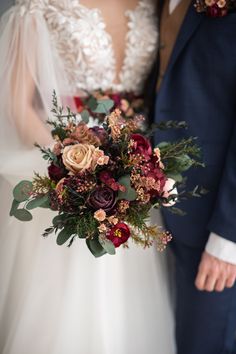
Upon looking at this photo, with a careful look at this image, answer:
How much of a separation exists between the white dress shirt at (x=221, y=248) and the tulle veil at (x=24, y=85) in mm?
504

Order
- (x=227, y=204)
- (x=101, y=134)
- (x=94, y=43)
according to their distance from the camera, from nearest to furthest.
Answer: (x=101, y=134) < (x=227, y=204) < (x=94, y=43)

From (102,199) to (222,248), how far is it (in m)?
0.43

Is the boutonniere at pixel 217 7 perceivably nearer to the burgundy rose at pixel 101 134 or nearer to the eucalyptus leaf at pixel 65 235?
the burgundy rose at pixel 101 134

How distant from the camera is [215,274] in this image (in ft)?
3.44

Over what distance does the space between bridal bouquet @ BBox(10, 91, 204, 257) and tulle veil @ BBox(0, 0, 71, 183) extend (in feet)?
0.87

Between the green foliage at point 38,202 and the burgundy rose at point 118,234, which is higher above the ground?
the green foliage at point 38,202

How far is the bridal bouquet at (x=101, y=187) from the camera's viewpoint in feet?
2.46

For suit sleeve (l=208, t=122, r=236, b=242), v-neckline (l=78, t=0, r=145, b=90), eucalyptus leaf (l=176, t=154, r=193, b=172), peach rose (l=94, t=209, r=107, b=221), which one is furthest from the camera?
v-neckline (l=78, t=0, r=145, b=90)

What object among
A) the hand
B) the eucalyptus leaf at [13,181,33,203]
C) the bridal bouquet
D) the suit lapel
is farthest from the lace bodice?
the hand

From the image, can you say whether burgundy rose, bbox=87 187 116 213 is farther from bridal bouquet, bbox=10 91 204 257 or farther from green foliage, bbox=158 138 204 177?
green foliage, bbox=158 138 204 177

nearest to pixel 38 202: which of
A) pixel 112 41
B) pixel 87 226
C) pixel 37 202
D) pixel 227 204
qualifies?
pixel 37 202

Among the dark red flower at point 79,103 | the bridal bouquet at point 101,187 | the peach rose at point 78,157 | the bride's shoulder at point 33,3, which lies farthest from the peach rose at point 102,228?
the bride's shoulder at point 33,3

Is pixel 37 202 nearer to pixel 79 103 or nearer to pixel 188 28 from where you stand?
pixel 79 103

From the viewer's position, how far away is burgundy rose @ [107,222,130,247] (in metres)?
0.76
